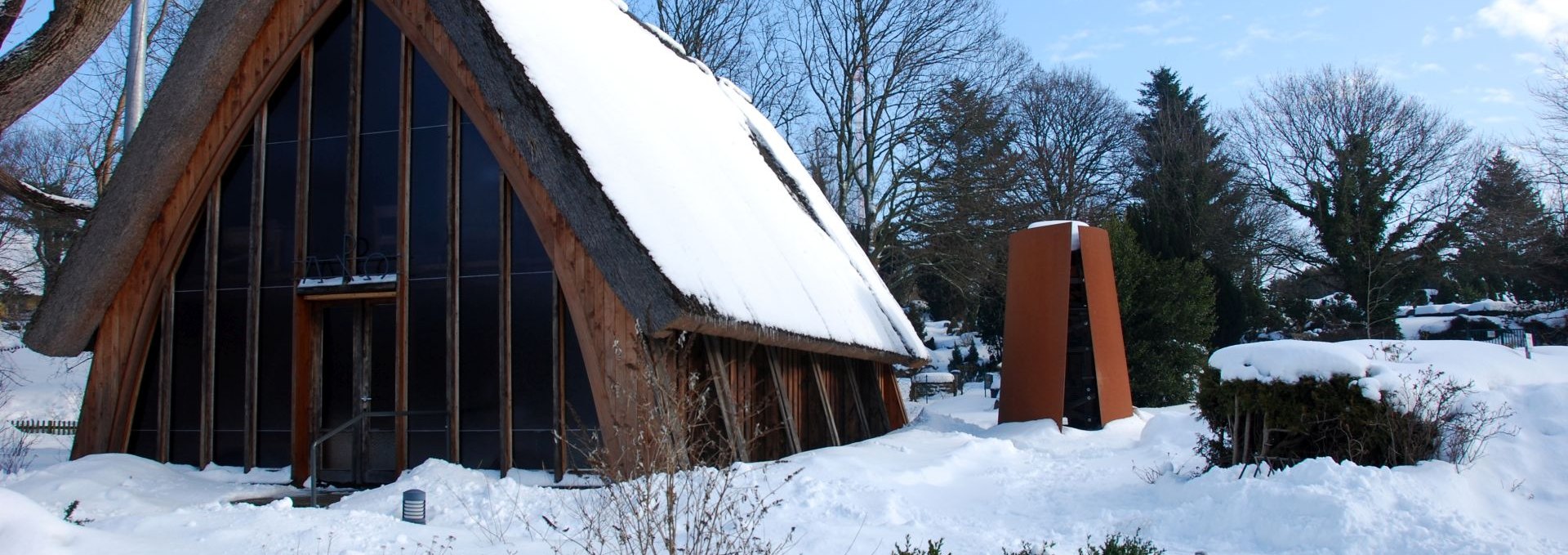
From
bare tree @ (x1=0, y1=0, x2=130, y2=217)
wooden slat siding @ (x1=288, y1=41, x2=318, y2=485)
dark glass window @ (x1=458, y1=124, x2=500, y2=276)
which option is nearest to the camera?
bare tree @ (x1=0, y1=0, x2=130, y2=217)

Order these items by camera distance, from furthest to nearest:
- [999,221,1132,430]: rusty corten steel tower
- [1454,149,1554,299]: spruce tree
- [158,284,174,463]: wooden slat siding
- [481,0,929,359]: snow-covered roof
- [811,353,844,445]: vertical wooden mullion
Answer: [1454,149,1554,299]: spruce tree < [999,221,1132,430]: rusty corten steel tower < [811,353,844,445]: vertical wooden mullion < [158,284,174,463]: wooden slat siding < [481,0,929,359]: snow-covered roof

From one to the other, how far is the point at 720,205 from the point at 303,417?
4.20 metres

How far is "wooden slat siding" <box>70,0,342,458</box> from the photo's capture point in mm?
9336

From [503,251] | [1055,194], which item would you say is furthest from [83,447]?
[1055,194]

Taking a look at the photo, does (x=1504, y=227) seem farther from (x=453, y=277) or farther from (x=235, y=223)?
(x=235, y=223)

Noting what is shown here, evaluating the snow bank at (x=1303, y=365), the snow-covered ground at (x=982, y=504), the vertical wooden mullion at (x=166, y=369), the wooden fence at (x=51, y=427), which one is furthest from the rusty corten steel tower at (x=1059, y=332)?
the wooden fence at (x=51, y=427)

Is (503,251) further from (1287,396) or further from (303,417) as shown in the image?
(1287,396)

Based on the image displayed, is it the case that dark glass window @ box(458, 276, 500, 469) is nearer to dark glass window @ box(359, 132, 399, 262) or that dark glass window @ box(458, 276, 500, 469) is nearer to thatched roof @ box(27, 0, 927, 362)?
dark glass window @ box(359, 132, 399, 262)

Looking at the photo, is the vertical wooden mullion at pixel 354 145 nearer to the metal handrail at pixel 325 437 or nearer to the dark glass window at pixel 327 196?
the dark glass window at pixel 327 196

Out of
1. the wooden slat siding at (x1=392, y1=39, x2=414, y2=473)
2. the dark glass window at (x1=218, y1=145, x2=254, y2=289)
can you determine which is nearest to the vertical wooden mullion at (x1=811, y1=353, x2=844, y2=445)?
the wooden slat siding at (x1=392, y1=39, x2=414, y2=473)

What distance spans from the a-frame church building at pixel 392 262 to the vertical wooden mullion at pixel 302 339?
0.9 inches

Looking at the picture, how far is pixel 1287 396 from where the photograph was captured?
7574 mm

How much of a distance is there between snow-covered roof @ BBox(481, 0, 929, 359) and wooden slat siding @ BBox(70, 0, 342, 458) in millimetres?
2336

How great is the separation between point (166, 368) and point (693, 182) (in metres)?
5.10
